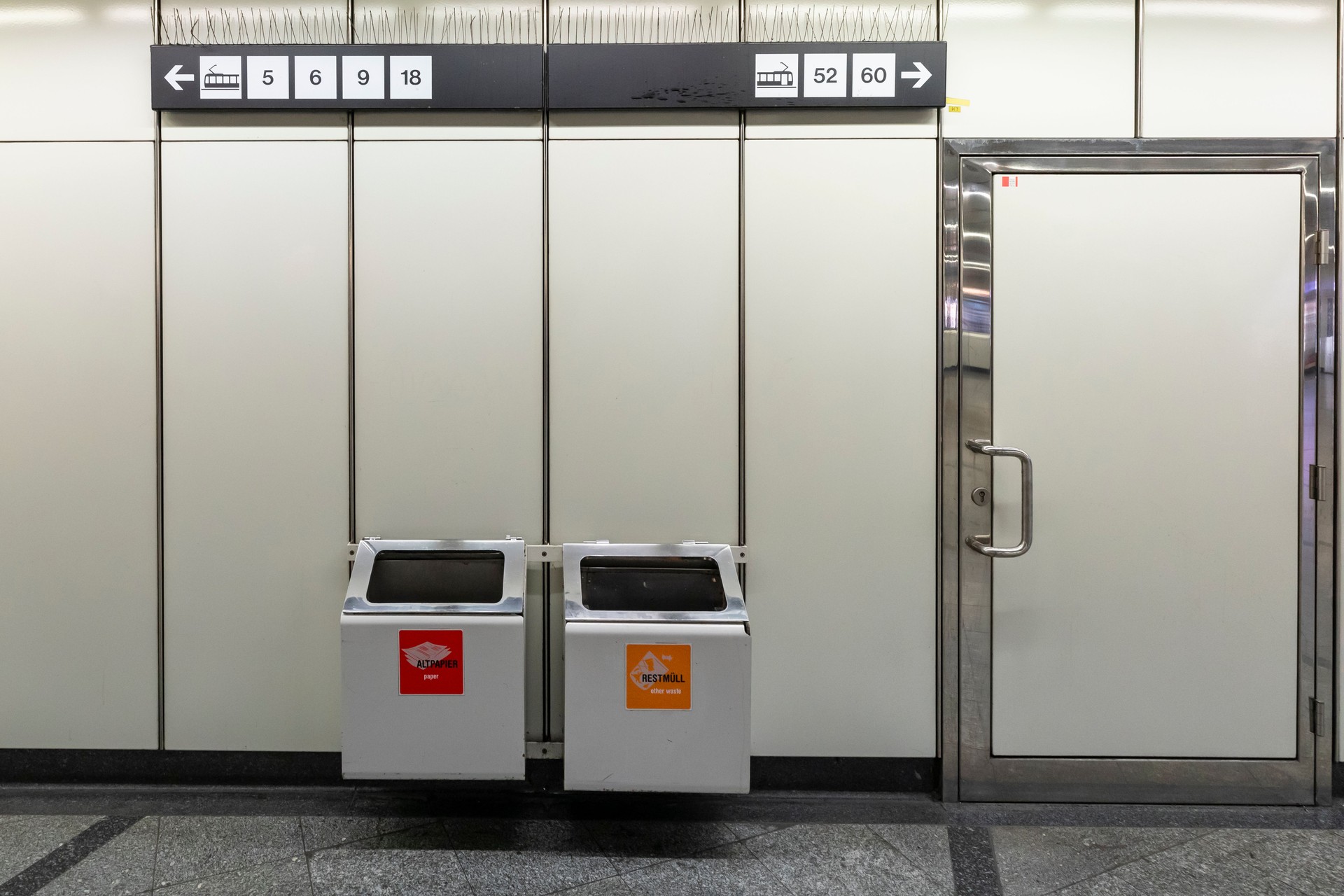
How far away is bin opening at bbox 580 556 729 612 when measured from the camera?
2.25 m

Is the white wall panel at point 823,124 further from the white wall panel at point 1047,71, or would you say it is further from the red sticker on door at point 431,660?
the red sticker on door at point 431,660

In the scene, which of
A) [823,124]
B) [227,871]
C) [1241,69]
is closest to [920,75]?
[823,124]

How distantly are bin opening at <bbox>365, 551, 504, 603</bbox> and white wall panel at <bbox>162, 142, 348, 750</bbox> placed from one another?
23 cm

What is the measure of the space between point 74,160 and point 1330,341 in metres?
4.22

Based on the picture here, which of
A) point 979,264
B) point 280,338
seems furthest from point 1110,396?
point 280,338

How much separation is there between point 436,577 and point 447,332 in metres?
0.81

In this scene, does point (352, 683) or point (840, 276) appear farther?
point (840, 276)

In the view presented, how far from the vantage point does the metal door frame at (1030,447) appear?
242 cm

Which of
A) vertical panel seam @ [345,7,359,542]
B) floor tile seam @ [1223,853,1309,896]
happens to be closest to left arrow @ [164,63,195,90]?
vertical panel seam @ [345,7,359,542]

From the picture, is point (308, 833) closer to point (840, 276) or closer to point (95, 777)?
point (95, 777)

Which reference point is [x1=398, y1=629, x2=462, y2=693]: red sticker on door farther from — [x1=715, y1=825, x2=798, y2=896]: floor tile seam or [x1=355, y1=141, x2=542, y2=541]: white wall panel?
[x1=715, y1=825, x2=798, y2=896]: floor tile seam

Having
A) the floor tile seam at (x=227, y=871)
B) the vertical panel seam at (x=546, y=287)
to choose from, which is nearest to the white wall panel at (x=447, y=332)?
the vertical panel seam at (x=546, y=287)

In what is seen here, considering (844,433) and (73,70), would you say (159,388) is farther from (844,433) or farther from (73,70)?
(844,433)

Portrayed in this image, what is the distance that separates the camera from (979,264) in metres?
2.43
